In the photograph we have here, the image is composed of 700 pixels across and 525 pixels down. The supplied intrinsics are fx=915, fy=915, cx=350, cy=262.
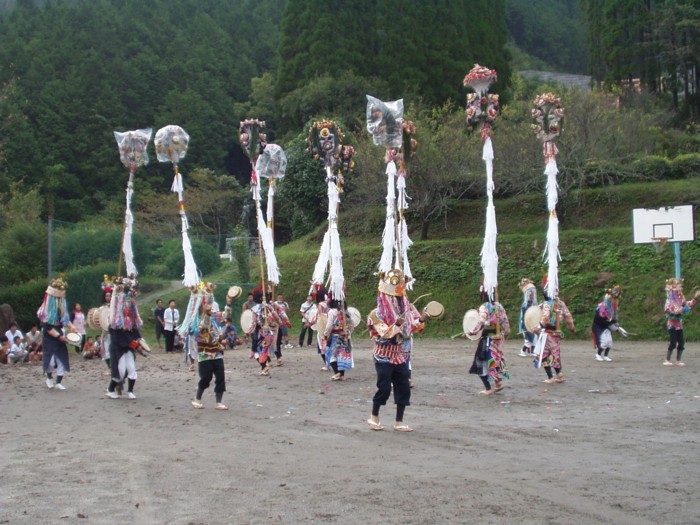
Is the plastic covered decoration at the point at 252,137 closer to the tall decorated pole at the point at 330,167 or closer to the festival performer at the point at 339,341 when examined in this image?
the tall decorated pole at the point at 330,167

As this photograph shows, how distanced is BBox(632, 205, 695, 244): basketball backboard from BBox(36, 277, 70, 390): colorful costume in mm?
16039

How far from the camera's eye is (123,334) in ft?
45.6

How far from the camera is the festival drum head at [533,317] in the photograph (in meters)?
15.2

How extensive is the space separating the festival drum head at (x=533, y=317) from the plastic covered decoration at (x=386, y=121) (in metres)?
3.64

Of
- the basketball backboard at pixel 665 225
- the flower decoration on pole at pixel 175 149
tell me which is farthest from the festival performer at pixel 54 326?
the basketball backboard at pixel 665 225

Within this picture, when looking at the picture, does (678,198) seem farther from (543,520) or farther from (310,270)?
(543,520)

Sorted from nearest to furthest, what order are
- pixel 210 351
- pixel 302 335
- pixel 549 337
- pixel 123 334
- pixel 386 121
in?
pixel 210 351
pixel 123 334
pixel 549 337
pixel 386 121
pixel 302 335

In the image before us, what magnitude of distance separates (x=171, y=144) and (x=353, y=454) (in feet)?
29.2

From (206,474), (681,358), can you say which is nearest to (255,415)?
(206,474)

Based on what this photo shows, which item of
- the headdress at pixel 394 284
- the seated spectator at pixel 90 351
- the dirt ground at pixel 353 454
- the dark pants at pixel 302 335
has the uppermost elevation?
the headdress at pixel 394 284

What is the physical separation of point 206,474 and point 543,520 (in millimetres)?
3126

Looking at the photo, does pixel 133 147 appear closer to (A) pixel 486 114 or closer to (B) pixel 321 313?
(B) pixel 321 313

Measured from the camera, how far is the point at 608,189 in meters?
34.0

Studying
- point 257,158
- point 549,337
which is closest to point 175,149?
point 257,158
